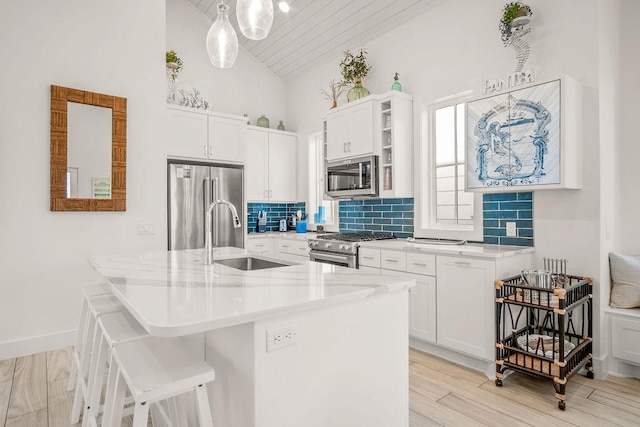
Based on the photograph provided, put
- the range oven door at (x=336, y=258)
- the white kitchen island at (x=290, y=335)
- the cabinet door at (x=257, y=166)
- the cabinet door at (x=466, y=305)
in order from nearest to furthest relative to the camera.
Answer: the white kitchen island at (x=290, y=335) < the cabinet door at (x=466, y=305) < the range oven door at (x=336, y=258) < the cabinet door at (x=257, y=166)

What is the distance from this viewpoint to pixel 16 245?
10.3 feet

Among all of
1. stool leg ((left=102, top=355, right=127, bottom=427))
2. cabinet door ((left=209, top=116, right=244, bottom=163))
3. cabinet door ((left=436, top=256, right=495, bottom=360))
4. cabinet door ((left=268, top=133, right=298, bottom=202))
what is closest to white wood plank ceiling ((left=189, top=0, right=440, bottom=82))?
cabinet door ((left=268, top=133, right=298, bottom=202))

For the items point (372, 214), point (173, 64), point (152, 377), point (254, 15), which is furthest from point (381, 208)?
point (152, 377)

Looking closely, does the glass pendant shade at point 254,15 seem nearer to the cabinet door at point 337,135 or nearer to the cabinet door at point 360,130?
the cabinet door at point 360,130

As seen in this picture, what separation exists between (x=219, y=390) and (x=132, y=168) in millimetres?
2826

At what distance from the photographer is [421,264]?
311 cm

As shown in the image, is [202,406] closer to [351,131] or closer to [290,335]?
[290,335]

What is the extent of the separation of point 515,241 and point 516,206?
0.29 metres

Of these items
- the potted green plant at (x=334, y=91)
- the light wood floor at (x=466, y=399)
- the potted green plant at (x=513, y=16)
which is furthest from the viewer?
the potted green plant at (x=334, y=91)

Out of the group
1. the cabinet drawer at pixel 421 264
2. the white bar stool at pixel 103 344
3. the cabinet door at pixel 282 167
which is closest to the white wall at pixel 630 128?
the cabinet drawer at pixel 421 264

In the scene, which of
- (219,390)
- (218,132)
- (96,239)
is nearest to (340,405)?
(219,390)

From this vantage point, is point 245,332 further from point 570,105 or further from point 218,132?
point 218,132

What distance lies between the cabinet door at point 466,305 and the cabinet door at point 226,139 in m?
2.92

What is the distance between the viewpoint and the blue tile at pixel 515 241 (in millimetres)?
3031
